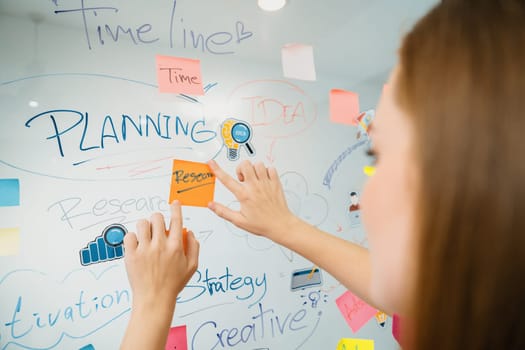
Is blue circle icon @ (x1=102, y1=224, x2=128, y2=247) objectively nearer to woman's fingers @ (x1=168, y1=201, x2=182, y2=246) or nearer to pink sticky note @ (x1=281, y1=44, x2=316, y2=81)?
woman's fingers @ (x1=168, y1=201, x2=182, y2=246)

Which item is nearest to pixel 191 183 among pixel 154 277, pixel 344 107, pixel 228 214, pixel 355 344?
pixel 228 214

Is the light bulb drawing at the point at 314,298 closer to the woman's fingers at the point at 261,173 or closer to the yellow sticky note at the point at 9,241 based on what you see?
the woman's fingers at the point at 261,173

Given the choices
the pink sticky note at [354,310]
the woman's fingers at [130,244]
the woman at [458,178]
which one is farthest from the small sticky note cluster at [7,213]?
the pink sticky note at [354,310]

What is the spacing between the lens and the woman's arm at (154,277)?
0.42 m

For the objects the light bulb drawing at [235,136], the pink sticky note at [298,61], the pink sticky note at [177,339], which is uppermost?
the pink sticky note at [298,61]

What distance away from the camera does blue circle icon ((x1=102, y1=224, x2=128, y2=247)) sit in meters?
0.62

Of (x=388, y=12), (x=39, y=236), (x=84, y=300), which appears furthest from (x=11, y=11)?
(x=388, y=12)

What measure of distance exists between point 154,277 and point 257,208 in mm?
206

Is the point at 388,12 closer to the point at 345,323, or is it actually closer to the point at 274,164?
the point at 274,164

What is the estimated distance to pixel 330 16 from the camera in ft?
2.78

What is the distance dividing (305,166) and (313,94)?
19cm

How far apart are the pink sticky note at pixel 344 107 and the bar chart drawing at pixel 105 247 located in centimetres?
60

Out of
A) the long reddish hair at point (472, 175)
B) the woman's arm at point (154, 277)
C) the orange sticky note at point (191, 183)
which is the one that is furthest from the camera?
the orange sticky note at point (191, 183)

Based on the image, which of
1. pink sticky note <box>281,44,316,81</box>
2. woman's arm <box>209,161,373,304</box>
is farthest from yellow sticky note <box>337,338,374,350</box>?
pink sticky note <box>281,44,316,81</box>
